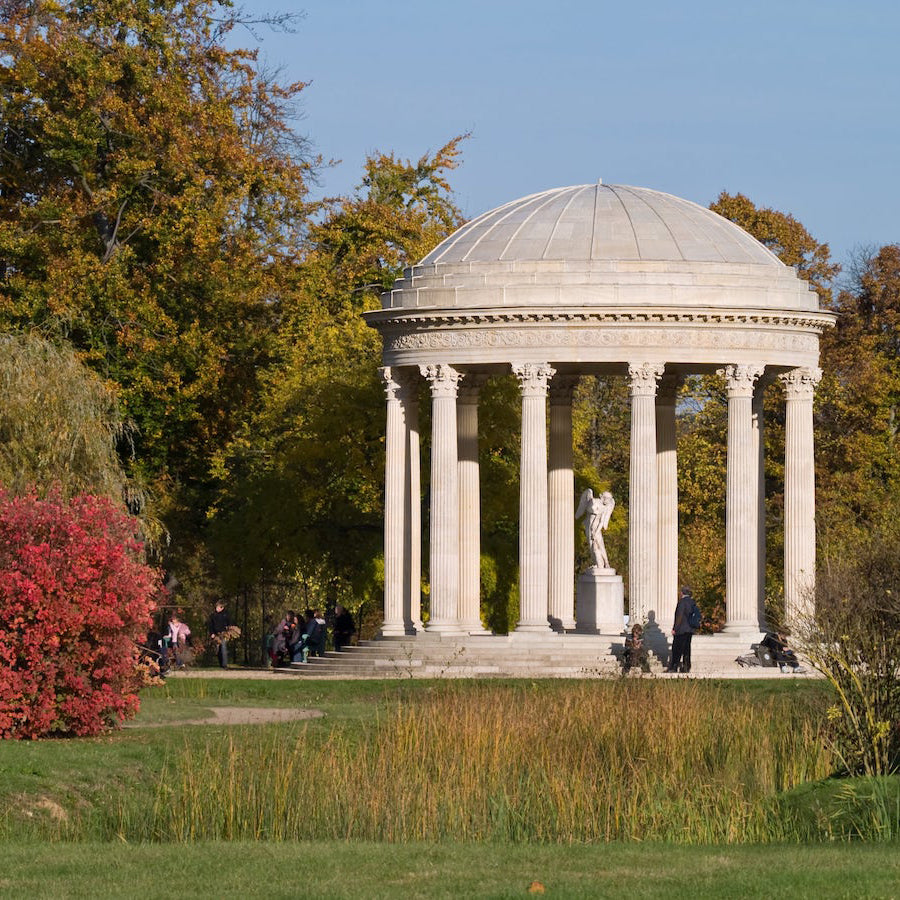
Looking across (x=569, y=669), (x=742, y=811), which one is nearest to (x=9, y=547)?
(x=742, y=811)

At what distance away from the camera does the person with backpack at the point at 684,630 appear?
205 feet

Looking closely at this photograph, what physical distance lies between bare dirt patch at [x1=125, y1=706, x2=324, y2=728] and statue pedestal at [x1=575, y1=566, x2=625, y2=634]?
69.1ft

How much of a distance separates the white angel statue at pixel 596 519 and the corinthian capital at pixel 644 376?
5991 millimetres

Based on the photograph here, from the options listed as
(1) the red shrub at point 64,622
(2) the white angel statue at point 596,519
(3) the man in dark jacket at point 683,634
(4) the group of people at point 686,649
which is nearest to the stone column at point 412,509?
(2) the white angel statue at point 596,519

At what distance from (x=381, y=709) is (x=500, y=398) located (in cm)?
3308

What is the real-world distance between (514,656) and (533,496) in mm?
5081

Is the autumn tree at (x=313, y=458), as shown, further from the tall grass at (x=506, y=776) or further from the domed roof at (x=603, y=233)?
the tall grass at (x=506, y=776)

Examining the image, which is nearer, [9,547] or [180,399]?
[9,547]

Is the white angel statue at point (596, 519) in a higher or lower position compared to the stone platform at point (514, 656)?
higher

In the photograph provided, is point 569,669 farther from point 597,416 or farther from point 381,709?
point 597,416

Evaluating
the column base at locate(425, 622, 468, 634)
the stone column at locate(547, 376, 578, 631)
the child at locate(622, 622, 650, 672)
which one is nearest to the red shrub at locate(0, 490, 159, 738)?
the child at locate(622, 622, 650, 672)

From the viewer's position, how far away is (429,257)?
235ft

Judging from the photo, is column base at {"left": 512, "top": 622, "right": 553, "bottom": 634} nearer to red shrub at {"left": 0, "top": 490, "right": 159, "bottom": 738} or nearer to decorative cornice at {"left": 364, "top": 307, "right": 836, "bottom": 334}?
decorative cornice at {"left": 364, "top": 307, "right": 836, "bottom": 334}

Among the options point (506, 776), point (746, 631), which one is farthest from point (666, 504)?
point (506, 776)
